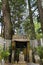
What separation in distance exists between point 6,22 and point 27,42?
114cm

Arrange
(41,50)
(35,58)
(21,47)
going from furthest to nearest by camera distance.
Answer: (21,47) < (35,58) < (41,50)

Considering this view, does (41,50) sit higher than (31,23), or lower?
lower

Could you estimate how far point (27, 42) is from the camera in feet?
20.0

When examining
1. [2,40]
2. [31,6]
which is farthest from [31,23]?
[2,40]

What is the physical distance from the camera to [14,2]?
7.93 m

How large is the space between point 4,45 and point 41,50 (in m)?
1.45

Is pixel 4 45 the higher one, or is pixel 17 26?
pixel 17 26

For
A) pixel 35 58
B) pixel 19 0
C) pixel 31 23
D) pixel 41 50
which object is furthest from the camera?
pixel 19 0

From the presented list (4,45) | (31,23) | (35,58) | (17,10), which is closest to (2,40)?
(4,45)

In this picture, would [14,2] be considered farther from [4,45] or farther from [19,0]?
[4,45]

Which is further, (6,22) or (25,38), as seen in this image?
(6,22)

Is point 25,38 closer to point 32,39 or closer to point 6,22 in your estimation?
point 32,39

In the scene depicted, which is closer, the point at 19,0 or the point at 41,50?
the point at 41,50

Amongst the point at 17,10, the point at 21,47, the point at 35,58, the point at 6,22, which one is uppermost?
the point at 17,10
